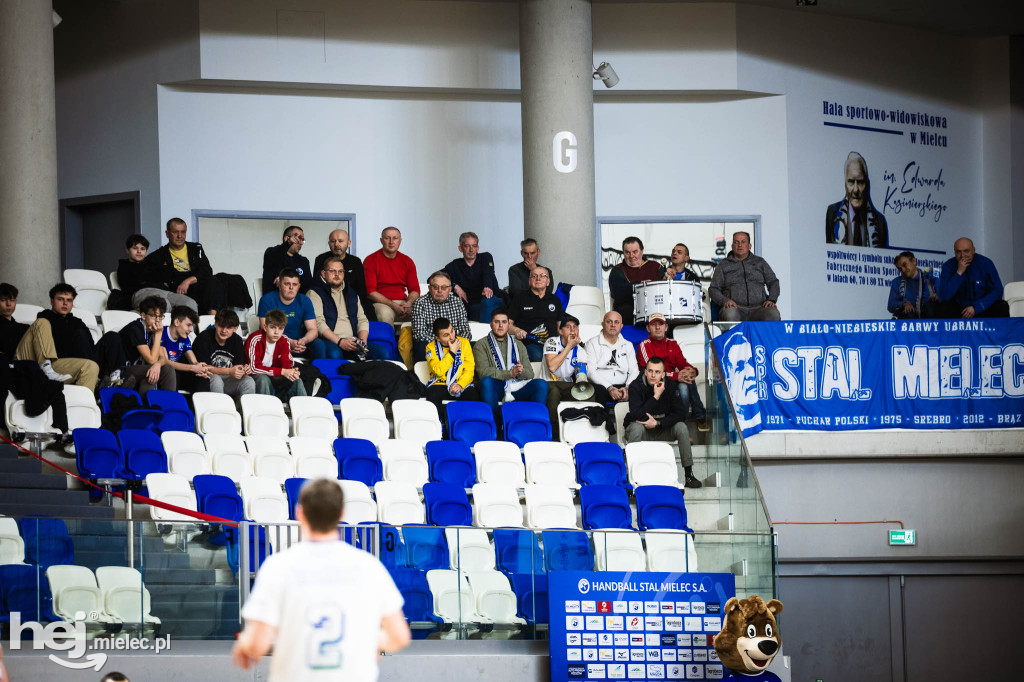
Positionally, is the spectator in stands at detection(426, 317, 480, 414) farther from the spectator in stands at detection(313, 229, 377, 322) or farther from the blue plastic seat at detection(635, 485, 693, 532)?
the blue plastic seat at detection(635, 485, 693, 532)

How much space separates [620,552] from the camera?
7.32m

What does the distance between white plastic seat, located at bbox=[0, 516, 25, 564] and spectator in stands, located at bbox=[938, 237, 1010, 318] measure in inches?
312

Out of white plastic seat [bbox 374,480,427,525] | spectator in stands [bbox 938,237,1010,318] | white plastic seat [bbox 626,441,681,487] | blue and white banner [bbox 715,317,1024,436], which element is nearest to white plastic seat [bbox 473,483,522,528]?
white plastic seat [bbox 374,480,427,525]

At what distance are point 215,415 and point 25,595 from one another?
2.45 meters

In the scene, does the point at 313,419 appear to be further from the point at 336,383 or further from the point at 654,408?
the point at 654,408

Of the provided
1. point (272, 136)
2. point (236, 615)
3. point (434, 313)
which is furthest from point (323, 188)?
point (236, 615)

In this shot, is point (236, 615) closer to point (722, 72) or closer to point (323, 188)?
point (323, 188)

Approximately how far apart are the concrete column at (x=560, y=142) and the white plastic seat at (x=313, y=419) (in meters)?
3.79

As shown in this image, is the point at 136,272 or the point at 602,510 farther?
the point at 136,272

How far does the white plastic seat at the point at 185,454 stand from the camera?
8.60 metres

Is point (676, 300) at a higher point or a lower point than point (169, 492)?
higher

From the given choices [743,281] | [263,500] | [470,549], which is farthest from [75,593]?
[743,281]

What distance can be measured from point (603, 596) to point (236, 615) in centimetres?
214

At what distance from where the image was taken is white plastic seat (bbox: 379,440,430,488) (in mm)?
8977
